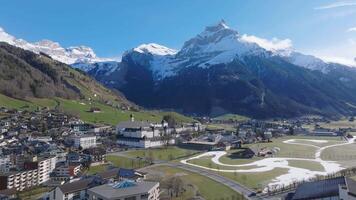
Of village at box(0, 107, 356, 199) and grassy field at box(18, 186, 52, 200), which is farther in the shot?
grassy field at box(18, 186, 52, 200)

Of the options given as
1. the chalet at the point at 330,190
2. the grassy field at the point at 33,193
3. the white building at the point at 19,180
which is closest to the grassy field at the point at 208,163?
the grassy field at the point at 33,193

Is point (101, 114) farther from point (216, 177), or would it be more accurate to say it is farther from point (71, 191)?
point (71, 191)

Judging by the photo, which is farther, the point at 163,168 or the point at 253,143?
the point at 253,143

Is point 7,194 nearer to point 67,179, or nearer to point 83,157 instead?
point 67,179

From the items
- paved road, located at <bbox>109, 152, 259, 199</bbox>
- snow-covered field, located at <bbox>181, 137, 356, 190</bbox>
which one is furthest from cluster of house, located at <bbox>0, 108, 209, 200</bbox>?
snow-covered field, located at <bbox>181, 137, 356, 190</bbox>

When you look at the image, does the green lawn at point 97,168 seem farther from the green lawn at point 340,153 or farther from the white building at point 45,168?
the green lawn at point 340,153

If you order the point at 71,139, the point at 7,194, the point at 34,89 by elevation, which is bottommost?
the point at 7,194

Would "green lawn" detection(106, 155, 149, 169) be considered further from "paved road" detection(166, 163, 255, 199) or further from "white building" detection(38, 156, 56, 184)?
"white building" detection(38, 156, 56, 184)

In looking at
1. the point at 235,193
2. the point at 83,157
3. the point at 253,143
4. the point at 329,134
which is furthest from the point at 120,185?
the point at 329,134
